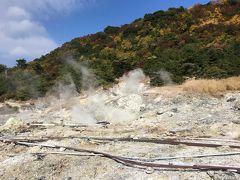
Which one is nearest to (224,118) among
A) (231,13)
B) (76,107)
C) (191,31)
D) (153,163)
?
(153,163)

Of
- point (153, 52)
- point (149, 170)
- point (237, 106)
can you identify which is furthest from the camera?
point (153, 52)

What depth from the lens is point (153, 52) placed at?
40031 mm

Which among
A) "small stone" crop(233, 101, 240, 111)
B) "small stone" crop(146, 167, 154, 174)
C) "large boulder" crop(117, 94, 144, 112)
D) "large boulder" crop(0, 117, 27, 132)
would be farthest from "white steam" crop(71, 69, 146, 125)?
"small stone" crop(146, 167, 154, 174)

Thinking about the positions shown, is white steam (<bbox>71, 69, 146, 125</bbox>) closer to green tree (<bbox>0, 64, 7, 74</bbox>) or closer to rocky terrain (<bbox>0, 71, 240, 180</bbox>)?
rocky terrain (<bbox>0, 71, 240, 180</bbox>)

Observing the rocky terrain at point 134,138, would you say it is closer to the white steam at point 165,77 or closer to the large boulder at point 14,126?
the large boulder at point 14,126

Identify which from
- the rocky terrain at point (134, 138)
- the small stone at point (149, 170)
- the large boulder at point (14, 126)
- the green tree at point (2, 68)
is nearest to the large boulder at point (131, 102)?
the rocky terrain at point (134, 138)

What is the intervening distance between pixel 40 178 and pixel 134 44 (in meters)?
34.1

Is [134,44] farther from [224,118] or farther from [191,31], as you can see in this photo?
[224,118]

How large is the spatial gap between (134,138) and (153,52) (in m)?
25.9

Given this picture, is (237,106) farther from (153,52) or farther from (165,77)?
(153,52)

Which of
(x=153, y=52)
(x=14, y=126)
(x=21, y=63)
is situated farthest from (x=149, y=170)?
(x=21, y=63)

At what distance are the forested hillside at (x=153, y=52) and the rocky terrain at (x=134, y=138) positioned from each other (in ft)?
18.9

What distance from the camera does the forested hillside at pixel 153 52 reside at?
1280 inches

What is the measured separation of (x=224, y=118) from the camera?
741 inches
